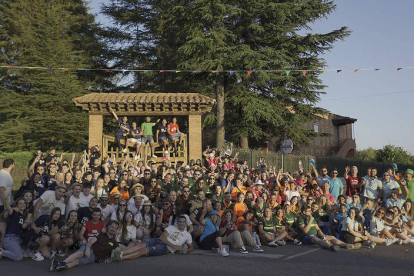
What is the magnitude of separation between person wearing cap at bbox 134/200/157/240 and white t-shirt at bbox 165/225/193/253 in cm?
49

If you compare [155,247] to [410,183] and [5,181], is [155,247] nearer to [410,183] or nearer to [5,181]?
[5,181]

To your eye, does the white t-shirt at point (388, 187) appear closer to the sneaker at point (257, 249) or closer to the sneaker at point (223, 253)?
the sneaker at point (257, 249)

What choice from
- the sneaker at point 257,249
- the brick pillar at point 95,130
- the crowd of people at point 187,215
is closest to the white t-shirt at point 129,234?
the crowd of people at point 187,215

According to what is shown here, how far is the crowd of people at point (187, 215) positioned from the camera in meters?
7.39

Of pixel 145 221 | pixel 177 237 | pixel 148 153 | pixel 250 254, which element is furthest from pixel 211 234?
pixel 148 153

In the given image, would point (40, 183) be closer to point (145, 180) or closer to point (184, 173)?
point (145, 180)

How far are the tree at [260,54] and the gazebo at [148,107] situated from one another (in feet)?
18.1

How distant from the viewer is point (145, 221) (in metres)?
8.25

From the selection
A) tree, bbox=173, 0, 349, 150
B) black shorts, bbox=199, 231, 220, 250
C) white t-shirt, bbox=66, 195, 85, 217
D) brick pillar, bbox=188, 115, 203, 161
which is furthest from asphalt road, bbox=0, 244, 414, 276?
→ tree, bbox=173, 0, 349, 150

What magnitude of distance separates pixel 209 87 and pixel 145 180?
16.6m

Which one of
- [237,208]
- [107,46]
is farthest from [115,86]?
[237,208]

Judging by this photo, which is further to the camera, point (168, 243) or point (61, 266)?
point (168, 243)

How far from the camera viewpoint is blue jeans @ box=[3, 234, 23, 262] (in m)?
7.05

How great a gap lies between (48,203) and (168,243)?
2646 millimetres
